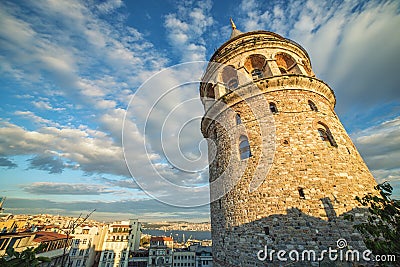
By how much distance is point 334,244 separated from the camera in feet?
20.9

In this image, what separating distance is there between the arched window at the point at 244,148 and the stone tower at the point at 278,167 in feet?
0.18

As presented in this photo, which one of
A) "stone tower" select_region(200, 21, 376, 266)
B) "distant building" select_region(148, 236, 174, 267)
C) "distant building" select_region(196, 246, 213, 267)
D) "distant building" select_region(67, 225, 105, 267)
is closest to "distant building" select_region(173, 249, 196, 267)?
"distant building" select_region(196, 246, 213, 267)

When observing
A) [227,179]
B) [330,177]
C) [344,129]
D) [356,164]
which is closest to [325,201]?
[330,177]

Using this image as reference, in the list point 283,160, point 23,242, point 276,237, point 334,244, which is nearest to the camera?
point 334,244

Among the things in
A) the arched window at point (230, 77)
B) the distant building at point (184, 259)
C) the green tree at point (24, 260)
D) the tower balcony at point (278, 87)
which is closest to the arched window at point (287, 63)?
the tower balcony at point (278, 87)

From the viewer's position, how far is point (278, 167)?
26.4ft

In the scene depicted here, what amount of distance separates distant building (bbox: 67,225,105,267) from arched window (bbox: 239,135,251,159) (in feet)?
106

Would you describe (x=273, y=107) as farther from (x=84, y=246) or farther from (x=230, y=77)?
Answer: (x=84, y=246)

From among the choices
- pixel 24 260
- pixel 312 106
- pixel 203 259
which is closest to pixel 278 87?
pixel 312 106

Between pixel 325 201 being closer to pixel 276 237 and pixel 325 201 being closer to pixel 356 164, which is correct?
pixel 276 237

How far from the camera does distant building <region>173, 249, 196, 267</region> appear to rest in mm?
37219

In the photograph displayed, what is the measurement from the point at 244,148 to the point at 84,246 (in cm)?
3293

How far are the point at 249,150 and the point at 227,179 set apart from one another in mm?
1984

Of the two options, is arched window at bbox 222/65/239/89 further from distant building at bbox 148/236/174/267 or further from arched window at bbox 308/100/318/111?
distant building at bbox 148/236/174/267
